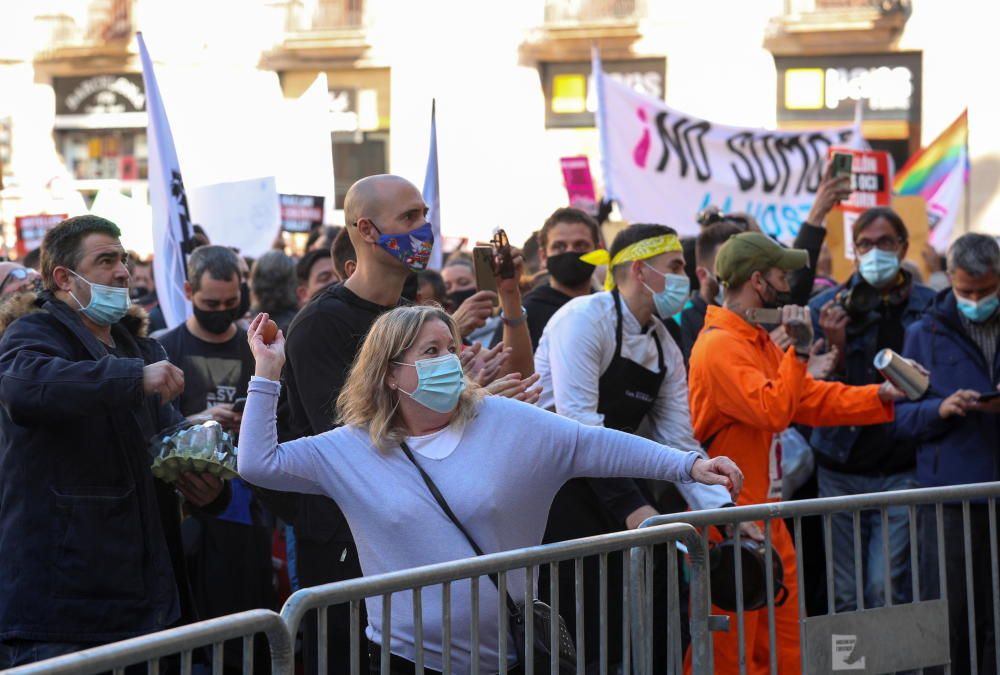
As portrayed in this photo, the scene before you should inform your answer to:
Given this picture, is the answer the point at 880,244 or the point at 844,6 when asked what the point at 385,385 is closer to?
the point at 880,244

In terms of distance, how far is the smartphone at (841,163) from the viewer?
7.41m

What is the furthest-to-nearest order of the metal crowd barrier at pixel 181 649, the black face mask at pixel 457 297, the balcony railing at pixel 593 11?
the balcony railing at pixel 593 11 → the black face mask at pixel 457 297 → the metal crowd barrier at pixel 181 649

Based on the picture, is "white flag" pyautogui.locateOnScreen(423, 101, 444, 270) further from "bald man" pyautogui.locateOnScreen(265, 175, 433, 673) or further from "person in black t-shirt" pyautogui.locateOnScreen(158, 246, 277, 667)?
"bald man" pyautogui.locateOnScreen(265, 175, 433, 673)

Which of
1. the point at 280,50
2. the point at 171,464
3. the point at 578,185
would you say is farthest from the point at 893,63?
the point at 171,464

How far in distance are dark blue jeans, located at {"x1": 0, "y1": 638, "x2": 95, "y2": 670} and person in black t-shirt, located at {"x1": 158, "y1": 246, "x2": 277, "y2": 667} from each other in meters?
1.59

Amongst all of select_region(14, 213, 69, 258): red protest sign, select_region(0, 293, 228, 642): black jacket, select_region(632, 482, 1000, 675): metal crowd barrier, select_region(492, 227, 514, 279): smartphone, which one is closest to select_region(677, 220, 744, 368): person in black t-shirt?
select_region(492, 227, 514, 279): smartphone

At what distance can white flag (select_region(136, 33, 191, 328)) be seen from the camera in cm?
764

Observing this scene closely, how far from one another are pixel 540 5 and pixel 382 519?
24.2 m

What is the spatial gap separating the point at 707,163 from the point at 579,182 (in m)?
1.50

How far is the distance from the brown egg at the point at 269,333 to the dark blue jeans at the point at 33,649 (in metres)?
1.07

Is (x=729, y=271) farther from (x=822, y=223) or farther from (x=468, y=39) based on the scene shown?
(x=468, y=39)

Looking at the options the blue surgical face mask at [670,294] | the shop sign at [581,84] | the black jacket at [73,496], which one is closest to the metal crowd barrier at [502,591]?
the black jacket at [73,496]

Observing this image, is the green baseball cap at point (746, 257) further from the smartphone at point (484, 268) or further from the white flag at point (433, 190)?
the white flag at point (433, 190)

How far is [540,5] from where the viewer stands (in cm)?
2698
